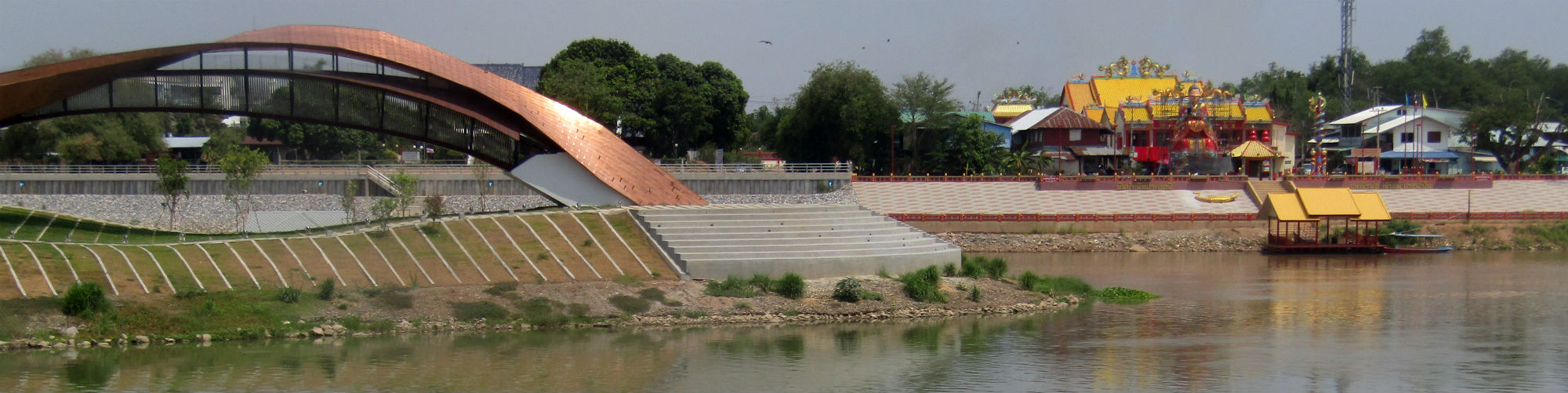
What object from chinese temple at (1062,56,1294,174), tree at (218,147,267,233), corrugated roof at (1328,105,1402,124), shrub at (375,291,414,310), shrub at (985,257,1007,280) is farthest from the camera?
corrugated roof at (1328,105,1402,124)

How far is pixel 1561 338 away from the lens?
1217 inches

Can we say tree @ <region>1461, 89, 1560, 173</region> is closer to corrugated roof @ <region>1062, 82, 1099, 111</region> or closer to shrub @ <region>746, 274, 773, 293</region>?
corrugated roof @ <region>1062, 82, 1099, 111</region>

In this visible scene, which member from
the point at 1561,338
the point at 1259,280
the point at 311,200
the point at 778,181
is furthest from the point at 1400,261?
the point at 311,200

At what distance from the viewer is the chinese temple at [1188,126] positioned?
71.4 metres

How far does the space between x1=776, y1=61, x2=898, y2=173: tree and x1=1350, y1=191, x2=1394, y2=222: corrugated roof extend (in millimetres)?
22716

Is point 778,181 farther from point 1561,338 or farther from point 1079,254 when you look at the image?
point 1561,338

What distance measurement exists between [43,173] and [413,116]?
22606 mm

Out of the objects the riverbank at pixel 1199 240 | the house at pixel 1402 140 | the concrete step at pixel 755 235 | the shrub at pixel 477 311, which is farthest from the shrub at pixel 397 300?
the house at pixel 1402 140

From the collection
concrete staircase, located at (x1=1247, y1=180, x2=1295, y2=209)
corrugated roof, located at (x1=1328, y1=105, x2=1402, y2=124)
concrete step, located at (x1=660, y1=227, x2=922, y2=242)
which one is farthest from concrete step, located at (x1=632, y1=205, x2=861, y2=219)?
corrugated roof, located at (x1=1328, y1=105, x2=1402, y2=124)

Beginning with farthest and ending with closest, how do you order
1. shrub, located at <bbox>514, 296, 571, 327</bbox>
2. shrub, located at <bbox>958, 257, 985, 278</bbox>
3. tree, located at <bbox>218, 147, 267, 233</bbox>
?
tree, located at <bbox>218, 147, 267, 233</bbox>, shrub, located at <bbox>958, 257, 985, 278</bbox>, shrub, located at <bbox>514, 296, 571, 327</bbox>

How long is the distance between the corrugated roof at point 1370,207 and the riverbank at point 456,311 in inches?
917

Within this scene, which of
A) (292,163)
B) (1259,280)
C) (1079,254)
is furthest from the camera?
(292,163)

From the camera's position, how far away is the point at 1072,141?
7406cm

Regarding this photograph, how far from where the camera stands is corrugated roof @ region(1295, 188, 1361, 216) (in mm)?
54688
